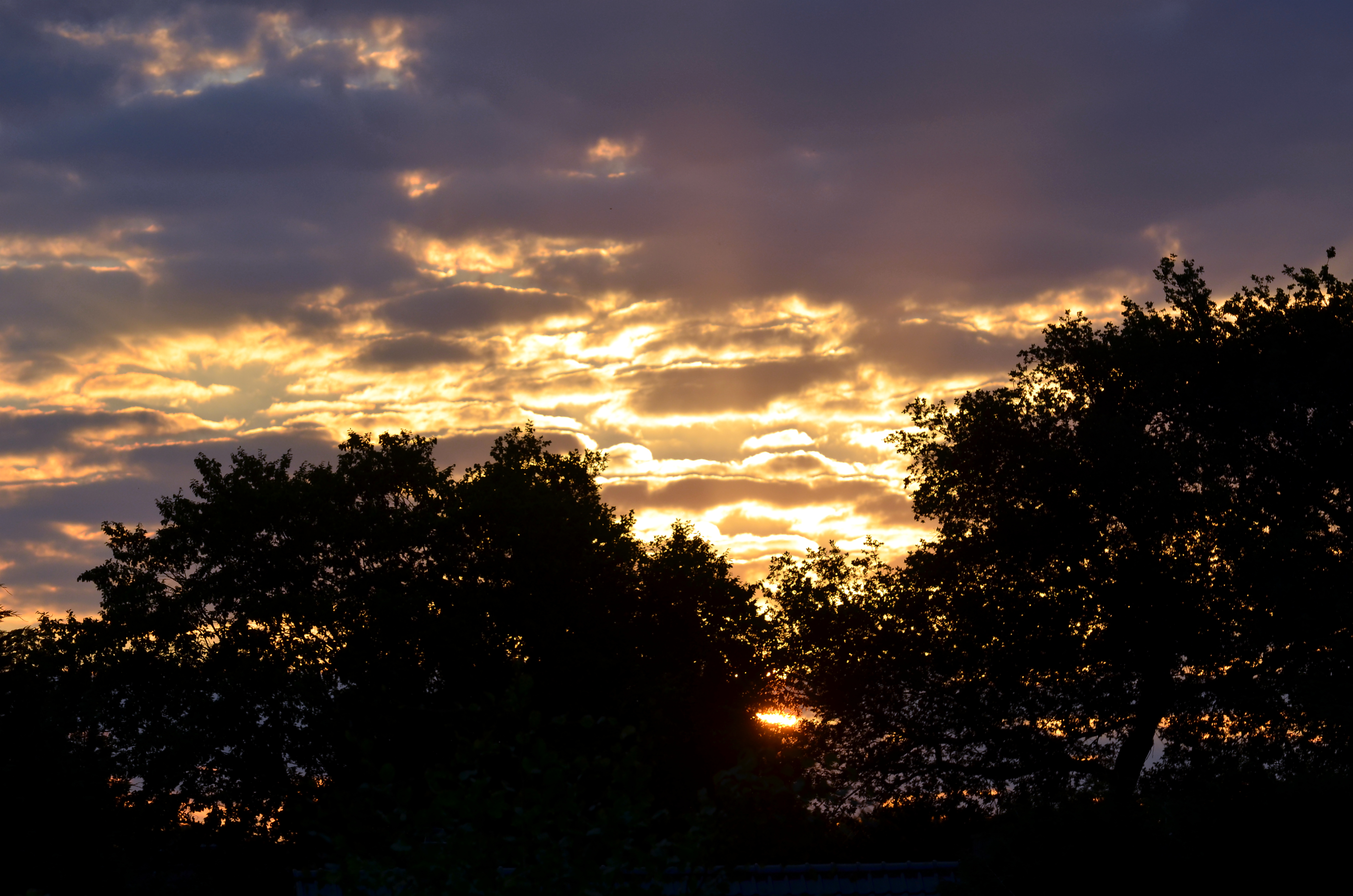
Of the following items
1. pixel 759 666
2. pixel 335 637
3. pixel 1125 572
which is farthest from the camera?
pixel 759 666

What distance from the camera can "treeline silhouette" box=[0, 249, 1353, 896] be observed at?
63.5 feet

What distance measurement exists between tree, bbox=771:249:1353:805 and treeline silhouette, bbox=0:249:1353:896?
123 millimetres

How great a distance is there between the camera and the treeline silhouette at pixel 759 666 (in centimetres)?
1936

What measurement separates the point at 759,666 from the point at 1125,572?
20.3 m

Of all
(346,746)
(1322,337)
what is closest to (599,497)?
(346,746)

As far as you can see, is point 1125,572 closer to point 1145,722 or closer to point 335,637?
point 1145,722

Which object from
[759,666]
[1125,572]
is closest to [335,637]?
[759,666]

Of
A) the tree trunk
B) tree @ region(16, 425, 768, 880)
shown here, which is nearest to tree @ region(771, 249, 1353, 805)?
the tree trunk

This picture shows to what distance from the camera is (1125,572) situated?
123 feet

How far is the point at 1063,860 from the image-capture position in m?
19.8

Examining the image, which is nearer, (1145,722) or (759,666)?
(1145,722)

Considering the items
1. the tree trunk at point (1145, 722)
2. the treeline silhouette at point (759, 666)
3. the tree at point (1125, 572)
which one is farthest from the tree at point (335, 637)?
the tree trunk at point (1145, 722)

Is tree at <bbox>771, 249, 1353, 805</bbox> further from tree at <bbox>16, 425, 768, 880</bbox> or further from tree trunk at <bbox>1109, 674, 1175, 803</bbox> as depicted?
tree at <bbox>16, 425, 768, 880</bbox>

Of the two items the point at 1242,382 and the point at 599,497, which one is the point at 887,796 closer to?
the point at 1242,382
